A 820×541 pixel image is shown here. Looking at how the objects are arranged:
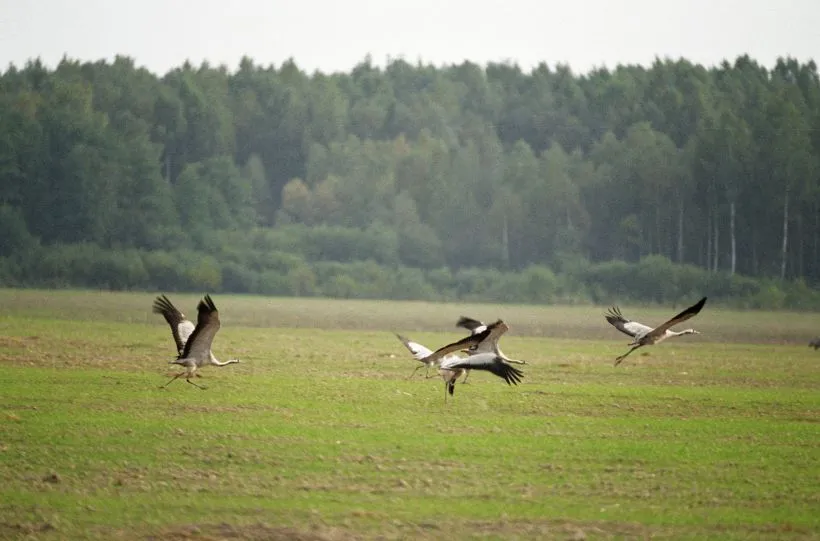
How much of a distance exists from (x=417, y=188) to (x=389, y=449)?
251 feet

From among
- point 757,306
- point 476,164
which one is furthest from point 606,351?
point 476,164

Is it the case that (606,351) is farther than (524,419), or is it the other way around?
(606,351)

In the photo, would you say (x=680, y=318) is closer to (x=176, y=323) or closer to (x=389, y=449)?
(x=389, y=449)

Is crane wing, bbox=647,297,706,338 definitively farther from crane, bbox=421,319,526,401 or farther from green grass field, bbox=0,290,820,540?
crane, bbox=421,319,526,401

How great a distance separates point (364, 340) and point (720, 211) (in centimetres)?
4670

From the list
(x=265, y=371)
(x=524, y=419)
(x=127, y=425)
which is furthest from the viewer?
(x=265, y=371)

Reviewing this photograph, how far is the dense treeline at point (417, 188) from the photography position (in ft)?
249

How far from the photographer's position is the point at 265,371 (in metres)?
25.7

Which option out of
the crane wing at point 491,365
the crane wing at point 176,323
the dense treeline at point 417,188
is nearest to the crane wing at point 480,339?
the crane wing at point 491,365

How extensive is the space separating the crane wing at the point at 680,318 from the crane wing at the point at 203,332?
21.9ft

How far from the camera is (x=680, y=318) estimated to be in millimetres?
20281

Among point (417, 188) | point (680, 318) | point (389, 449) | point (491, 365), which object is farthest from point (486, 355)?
point (417, 188)

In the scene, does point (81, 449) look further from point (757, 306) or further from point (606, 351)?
point (757, 306)

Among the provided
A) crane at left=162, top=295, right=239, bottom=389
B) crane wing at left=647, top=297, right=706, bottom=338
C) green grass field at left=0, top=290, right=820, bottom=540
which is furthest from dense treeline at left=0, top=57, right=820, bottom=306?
crane at left=162, top=295, right=239, bottom=389
